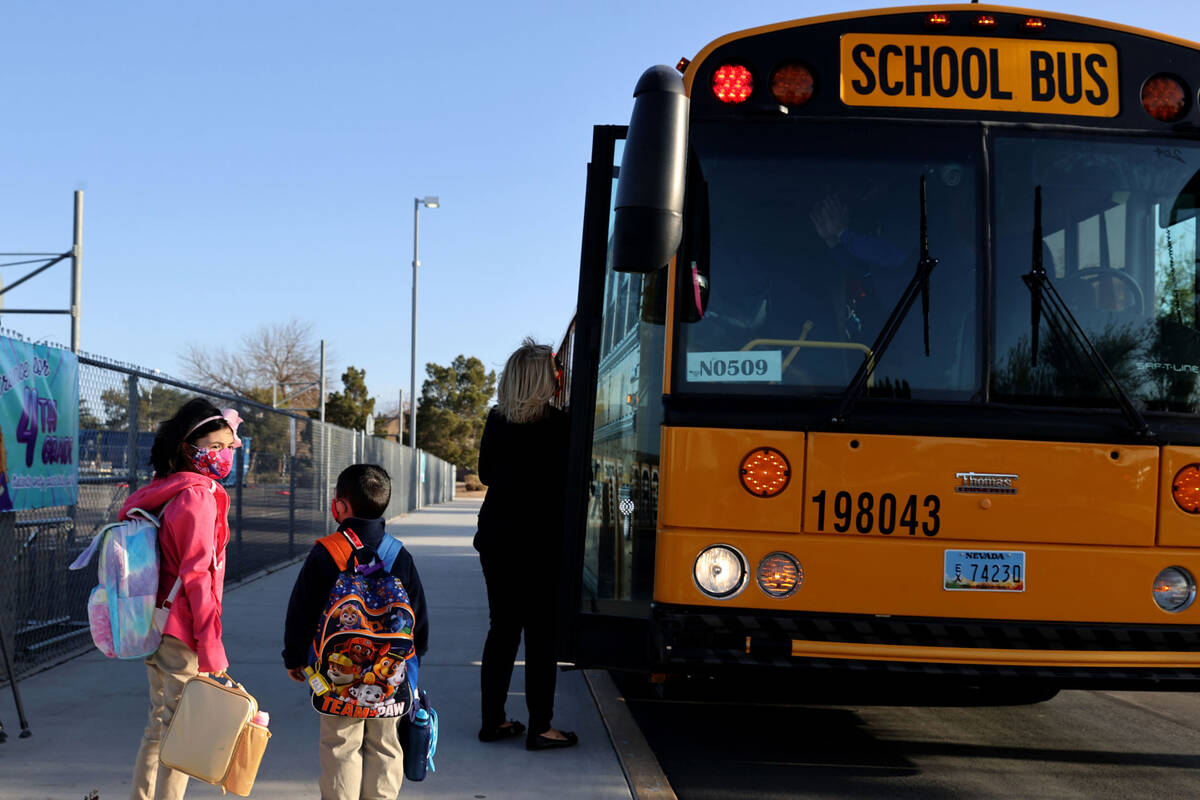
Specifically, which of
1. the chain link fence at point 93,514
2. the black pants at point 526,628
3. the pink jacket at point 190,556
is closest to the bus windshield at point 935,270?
the black pants at point 526,628

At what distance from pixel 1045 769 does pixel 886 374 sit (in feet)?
7.36

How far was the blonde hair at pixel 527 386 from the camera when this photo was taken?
527cm

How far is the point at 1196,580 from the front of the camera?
4.51 metres

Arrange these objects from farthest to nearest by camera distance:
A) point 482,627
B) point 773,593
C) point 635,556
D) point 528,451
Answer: point 482,627 < point 528,451 < point 635,556 < point 773,593

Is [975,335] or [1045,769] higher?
[975,335]

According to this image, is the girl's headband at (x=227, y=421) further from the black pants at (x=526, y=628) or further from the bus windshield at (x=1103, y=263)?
the bus windshield at (x=1103, y=263)

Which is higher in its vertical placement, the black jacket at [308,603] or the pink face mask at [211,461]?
the pink face mask at [211,461]

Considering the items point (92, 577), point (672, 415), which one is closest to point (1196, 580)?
point (672, 415)

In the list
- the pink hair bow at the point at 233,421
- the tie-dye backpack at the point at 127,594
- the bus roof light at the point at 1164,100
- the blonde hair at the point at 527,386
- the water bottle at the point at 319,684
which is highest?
the bus roof light at the point at 1164,100

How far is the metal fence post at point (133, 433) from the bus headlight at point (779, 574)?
5.31 m

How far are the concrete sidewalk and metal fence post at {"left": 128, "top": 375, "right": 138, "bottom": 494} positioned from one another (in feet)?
4.03

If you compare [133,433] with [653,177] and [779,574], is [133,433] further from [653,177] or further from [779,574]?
Result: [779,574]

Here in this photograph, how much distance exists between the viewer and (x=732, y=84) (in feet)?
15.5

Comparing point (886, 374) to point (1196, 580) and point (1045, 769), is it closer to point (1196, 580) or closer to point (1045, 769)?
point (1196, 580)
